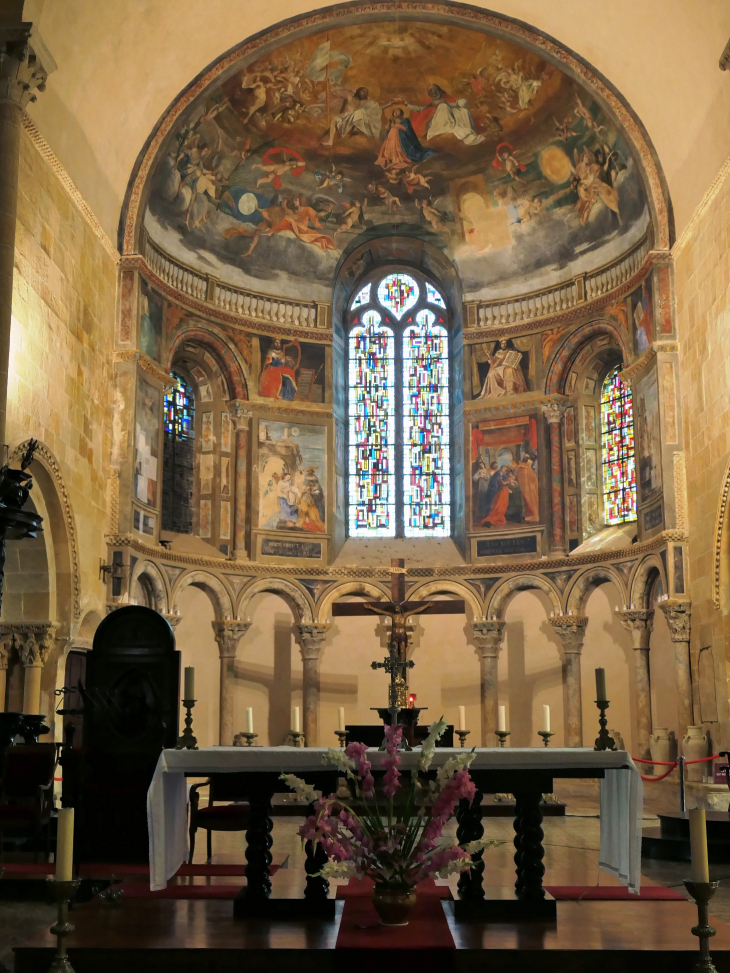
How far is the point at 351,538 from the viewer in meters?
21.4

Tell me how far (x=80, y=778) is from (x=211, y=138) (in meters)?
13.6

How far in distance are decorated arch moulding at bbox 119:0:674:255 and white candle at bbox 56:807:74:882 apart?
13983mm

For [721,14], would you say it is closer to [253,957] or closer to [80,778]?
[80,778]

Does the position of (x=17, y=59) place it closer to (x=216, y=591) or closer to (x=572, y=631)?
(x=216, y=591)

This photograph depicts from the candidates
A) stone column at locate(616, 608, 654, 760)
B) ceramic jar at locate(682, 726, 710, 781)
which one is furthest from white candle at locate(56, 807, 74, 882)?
stone column at locate(616, 608, 654, 760)

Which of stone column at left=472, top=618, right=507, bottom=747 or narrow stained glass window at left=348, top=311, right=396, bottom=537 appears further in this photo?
narrow stained glass window at left=348, top=311, right=396, bottom=537

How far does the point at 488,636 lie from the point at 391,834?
1447 centimetres

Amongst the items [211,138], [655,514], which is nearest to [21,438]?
[211,138]

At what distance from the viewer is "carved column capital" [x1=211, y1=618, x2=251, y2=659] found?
19.5 metres

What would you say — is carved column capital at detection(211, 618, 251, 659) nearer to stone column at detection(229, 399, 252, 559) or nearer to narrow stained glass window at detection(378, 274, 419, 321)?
stone column at detection(229, 399, 252, 559)

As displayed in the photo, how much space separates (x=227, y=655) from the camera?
19500 millimetres

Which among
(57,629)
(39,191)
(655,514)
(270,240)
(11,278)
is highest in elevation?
(270,240)

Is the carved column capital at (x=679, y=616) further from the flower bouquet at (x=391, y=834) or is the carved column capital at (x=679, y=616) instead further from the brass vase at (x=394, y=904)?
the brass vase at (x=394, y=904)

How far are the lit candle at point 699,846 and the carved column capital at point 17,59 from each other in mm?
10300
